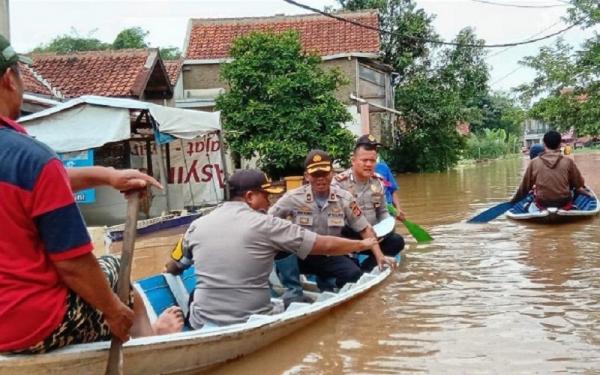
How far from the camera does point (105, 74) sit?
1641cm

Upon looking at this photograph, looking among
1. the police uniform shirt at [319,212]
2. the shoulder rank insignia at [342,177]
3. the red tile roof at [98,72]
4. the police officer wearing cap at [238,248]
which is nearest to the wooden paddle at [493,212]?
the shoulder rank insignia at [342,177]

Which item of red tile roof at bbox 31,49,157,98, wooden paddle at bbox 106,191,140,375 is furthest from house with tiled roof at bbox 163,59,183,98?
wooden paddle at bbox 106,191,140,375

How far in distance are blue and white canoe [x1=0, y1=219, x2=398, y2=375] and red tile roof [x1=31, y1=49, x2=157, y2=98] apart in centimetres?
1065

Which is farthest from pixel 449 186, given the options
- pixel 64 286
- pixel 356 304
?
pixel 64 286

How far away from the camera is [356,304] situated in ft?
19.3

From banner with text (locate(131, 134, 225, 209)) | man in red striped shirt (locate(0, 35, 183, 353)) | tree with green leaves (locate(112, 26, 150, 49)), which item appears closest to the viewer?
man in red striped shirt (locate(0, 35, 183, 353))

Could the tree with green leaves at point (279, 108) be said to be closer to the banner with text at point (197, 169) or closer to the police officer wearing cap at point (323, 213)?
the banner with text at point (197, 169)

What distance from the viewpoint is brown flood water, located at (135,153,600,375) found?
14.6 feet

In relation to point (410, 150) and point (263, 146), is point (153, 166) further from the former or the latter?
point (410, 150)

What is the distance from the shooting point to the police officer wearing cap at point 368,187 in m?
6.75

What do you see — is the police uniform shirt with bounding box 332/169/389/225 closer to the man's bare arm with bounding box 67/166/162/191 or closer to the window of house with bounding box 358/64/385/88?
the man's bare arm with bounding box 67/166/162/191

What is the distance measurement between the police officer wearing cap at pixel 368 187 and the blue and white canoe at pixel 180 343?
2.91ft

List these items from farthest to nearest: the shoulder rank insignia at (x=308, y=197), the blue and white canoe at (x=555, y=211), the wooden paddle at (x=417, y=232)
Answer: the blue and white canoe at (x=555, y=211) → the wooden paddle at (x=417, y=232) → the shoulder rank insignia at (x=308, y=197)

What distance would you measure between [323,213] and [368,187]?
1.20 metres
